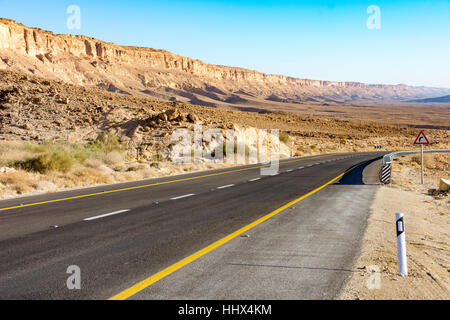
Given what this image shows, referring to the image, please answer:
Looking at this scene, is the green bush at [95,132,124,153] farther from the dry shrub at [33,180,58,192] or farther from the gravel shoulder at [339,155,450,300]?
the gravel shoulder at [339,155,450,300]

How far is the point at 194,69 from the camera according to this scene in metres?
180

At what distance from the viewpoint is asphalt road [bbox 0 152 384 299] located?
189 inches

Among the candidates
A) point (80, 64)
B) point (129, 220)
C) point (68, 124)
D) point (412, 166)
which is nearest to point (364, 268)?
point (129, 220)

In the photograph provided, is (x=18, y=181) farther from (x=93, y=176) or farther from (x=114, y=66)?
(x=114, y=66)

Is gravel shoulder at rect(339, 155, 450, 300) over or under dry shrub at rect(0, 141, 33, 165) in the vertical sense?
under

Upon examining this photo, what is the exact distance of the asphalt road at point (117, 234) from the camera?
480 cm

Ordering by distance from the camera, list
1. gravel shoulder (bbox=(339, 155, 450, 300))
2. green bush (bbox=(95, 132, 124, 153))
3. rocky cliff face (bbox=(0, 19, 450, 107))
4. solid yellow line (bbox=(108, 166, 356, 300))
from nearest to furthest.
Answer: solid yellow line (bbox=(108, 166, 356, 300))
gravel shoulder (bbox=(339, 155, 450, 300))
green bush (bbox=(95, 132, 124, 153))
rocky cliff face (bbox=(0, 19, 450, 107))

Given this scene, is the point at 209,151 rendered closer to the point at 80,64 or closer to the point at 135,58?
the point at 80,64

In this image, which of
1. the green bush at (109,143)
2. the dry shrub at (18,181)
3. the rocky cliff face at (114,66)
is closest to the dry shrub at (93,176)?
the dry shrub at (18,181)

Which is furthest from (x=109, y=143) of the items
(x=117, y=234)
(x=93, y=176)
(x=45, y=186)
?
(x=117, y=234)

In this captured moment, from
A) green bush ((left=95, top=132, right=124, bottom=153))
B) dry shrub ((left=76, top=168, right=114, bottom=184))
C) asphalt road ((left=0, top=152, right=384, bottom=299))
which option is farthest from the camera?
green bush ((left=95, top=132, right=124, bottom=153))

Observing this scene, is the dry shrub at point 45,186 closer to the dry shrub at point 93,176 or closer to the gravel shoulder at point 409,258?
the dry shrub at point 93,176

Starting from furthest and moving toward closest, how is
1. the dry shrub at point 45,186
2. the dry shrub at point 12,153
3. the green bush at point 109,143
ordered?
the green bush at point 109,143 → the dry shrub at point 12,153 → the dry shrub at point 45,186

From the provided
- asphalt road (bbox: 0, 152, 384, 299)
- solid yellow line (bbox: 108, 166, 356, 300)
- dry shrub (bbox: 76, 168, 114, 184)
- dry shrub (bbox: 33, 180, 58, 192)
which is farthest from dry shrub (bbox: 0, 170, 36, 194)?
solid yellow line (bbox: 108, 166, 356, 300)
